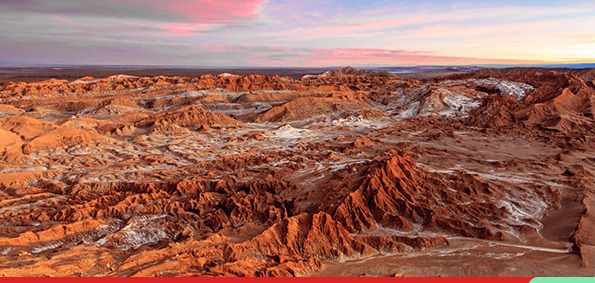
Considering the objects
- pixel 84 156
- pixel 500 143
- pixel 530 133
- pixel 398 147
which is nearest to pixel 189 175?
pixel 84 156

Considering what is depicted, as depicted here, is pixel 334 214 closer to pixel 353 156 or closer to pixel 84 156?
pixel 353 156

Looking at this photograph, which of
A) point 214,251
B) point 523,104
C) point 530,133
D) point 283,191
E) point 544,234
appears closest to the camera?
point 214,251

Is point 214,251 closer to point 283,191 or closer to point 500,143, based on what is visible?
point 283,191

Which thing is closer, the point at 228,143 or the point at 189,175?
the point at 189,175

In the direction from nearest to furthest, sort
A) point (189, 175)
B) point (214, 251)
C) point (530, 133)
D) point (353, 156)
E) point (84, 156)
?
point (214, 251)
point (189, 175)
point (84, 156)
point (353, 156)
point (530, 133)

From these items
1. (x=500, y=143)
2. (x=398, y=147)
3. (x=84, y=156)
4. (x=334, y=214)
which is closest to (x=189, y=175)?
(x=84, y=156)

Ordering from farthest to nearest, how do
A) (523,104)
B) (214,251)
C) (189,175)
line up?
(523,104) < (189,175) < (214,251)
